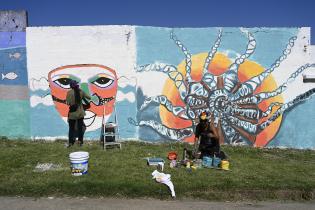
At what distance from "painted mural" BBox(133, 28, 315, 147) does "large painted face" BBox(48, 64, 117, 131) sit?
0.83 metres

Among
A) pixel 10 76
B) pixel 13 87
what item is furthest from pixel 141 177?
pixel 10 76

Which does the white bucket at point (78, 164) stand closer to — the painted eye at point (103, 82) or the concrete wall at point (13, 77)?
the painted eye at point (103, 82)

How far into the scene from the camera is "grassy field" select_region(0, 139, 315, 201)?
5991mm

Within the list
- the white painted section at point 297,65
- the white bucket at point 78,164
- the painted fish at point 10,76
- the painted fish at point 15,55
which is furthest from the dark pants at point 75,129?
the white painted section at point 297,65

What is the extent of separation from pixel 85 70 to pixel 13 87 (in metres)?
2.08

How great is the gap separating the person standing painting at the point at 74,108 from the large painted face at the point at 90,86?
622 mm

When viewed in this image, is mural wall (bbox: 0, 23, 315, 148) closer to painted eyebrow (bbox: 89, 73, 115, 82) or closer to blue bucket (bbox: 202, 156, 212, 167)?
painted eyebrow (bbox: 89, 73, 115, 82)

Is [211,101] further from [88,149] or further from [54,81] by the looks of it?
[54,81]

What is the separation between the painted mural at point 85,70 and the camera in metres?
9.95

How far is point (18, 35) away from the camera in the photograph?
1000cm

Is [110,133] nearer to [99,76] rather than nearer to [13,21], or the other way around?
[99,76]

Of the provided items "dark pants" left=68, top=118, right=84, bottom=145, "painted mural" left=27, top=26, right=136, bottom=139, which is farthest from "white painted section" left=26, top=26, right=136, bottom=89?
"dark pants" left=68, top=118, right=84, bottom=145

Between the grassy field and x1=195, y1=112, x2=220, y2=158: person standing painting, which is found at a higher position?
x1=195, y1=112, x2=220, y2=158: person standing painting

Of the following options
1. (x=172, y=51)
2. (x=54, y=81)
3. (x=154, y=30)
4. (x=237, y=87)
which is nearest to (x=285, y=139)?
(x=237, y=87)
